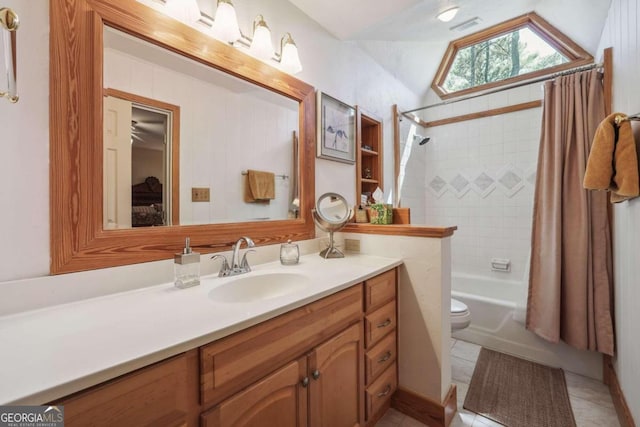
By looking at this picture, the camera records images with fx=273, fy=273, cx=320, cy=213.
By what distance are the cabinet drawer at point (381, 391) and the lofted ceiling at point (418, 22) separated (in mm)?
2072

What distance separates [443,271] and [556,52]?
2557 mm

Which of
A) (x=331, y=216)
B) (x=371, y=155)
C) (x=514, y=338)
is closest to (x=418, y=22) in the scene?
(x=371, y=155)

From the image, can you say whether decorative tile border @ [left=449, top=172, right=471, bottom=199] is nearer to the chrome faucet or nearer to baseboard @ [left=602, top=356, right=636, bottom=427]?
baseboard @ [left=602, top=356, right=636, bottom=427]

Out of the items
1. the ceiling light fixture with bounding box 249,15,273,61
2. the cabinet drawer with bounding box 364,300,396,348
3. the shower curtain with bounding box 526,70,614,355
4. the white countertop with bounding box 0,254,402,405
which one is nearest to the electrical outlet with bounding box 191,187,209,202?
the white countertop with bounding box 0,254,402,405

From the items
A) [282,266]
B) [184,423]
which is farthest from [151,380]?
[282,266]

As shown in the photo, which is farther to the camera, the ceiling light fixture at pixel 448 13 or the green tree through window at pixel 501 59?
the green tree through window at pixel 501 59

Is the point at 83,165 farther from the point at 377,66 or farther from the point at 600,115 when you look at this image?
the point at 600,115

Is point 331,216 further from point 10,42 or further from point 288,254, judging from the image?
point 10,42

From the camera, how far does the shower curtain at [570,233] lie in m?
1.69

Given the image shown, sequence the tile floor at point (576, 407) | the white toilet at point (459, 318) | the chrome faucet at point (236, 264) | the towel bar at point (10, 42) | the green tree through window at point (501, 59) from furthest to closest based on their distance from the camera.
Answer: the green tree through window at point (501, 59) → the white toilet at point (459, 318) → the tile floor at point (576, 407) → the chrome faucet at point (236, 264) → the towel bar at point (10, 42)

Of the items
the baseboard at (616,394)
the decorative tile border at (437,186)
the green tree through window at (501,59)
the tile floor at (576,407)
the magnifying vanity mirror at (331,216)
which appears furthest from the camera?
the decorative tile border at (437,186)

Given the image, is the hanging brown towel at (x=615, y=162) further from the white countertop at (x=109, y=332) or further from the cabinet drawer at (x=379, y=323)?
the white countertop at (x=109, y=332)

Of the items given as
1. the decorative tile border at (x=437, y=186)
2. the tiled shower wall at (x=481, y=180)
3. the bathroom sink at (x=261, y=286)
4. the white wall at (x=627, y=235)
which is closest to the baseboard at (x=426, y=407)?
the white wall at (x=627, y=235)

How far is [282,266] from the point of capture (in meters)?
1.41
